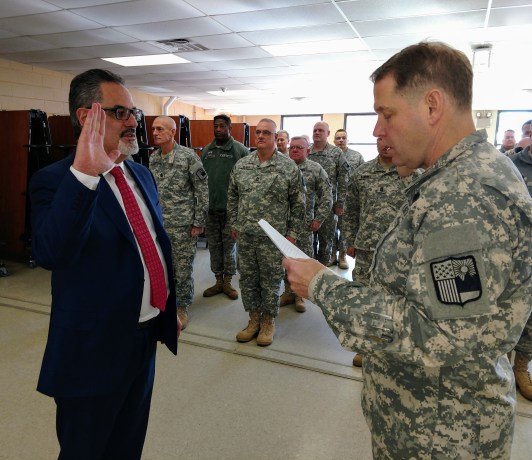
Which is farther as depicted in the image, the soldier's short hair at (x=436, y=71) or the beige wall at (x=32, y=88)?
the beige wall at (x=32, y=88)

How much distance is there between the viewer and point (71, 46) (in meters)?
5.57

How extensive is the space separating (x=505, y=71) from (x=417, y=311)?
7683 millimetres

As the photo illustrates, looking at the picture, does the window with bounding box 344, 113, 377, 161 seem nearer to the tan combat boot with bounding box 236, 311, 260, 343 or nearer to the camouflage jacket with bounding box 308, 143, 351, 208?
the camouflage jacket with bounding box 308, 143, 351, 208

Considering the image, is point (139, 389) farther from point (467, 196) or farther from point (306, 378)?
point (306, 378)

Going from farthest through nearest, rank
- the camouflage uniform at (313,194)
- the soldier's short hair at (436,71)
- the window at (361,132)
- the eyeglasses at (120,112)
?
the window at (361,132), the camouflage uniform at (313,194), the eyeglasses at (120,112), the soldier's short hair at (436,71)

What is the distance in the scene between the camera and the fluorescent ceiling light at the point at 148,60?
6.14m

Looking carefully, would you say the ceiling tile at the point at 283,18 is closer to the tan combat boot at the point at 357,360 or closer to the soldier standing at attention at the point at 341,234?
the soldier standing at attention at the point at 341,234

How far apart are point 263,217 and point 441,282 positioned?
2.22 metres

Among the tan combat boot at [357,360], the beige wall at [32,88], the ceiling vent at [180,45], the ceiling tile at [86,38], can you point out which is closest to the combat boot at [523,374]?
the tan combat boot at [357,360]

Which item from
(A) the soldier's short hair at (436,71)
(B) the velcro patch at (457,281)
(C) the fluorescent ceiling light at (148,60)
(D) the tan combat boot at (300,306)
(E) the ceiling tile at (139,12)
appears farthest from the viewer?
(C) the fluorescent ceiling light at (148,60)

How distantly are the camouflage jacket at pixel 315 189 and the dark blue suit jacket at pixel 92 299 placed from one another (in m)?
2.67

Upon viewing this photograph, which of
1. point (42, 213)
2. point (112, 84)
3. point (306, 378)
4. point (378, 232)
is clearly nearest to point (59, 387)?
point (42, 213)

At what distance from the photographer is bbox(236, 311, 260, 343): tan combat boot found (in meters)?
2.86

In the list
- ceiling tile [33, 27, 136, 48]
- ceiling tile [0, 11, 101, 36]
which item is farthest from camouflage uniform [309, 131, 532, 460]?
ceiling tile [33, 27, 136, 48]
